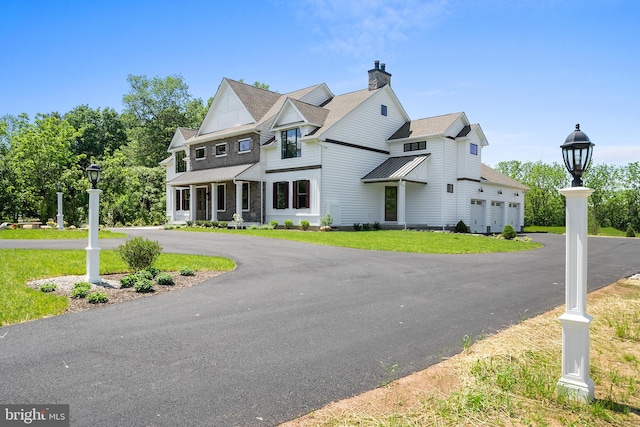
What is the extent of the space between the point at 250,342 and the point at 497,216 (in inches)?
1187

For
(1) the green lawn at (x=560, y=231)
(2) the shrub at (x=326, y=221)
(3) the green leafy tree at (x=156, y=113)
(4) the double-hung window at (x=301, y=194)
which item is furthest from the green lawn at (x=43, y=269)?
(3) the green leafy tree at (x=156, y=113)

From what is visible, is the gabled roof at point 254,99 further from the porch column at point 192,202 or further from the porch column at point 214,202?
the porch column at point 192,202

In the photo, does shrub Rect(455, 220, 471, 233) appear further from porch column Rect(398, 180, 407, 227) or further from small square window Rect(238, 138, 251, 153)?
small square window Rect(238, 138, 251, 153)

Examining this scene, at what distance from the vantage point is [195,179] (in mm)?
29906

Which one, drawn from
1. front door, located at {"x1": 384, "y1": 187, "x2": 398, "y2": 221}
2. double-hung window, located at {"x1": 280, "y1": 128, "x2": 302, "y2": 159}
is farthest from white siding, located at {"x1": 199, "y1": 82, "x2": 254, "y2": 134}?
front door, located at {"x1": 384, "y1": 187, "x2": 398, "y2": 221}

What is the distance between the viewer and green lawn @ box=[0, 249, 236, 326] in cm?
629

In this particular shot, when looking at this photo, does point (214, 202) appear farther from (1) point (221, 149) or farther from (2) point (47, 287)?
(2) point (47, 287)

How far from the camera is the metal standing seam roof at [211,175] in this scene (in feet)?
88.6

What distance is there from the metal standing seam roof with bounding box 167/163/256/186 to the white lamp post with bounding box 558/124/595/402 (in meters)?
23.5

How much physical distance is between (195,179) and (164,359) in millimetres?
26919

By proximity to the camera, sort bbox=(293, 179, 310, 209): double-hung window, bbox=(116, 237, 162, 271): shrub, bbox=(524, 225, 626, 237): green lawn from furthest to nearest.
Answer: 1. bbox=(524, 225, 626, 237): green lawn
2. bbox=(293, 179, 310, 209): double-hung window
3. bbox=(116, 237, 162, 271): shrub

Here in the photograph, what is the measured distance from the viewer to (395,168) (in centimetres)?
2608

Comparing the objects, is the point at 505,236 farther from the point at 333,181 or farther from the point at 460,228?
the point at 333,181

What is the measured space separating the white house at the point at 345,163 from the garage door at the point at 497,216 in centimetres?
8
